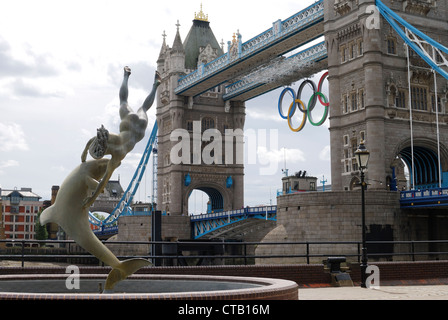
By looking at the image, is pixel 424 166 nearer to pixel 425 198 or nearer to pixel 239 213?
pixel 425 198

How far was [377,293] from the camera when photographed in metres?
13.7

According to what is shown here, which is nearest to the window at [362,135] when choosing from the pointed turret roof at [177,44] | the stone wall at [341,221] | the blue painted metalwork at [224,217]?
the stone wall at [341,221]

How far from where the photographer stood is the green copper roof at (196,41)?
69.9 metres

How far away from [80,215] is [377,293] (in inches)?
297

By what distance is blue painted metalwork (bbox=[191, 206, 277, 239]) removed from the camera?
49.6m

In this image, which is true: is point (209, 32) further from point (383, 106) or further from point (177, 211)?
point (383, 106)

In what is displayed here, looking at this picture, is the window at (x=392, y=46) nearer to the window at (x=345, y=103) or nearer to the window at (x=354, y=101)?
the window at (x=354, y=101)

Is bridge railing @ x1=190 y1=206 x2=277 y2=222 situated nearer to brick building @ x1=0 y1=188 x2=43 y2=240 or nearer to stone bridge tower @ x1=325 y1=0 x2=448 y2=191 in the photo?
stone bridge tower @ x1=325 y1=0 x2=448 y2=191

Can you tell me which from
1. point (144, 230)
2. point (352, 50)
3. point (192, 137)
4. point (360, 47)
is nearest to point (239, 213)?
point (144, 230)

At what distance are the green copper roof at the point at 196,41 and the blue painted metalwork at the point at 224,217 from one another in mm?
18675

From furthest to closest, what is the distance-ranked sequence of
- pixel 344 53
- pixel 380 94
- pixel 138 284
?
pixel 344 53, pixel 380 94, pixel 138 284

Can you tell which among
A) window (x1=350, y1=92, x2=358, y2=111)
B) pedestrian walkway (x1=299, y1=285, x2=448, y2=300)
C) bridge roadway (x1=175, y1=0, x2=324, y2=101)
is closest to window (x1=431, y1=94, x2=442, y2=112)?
window (x1=350, y1=92, x2=358, y2=111)
